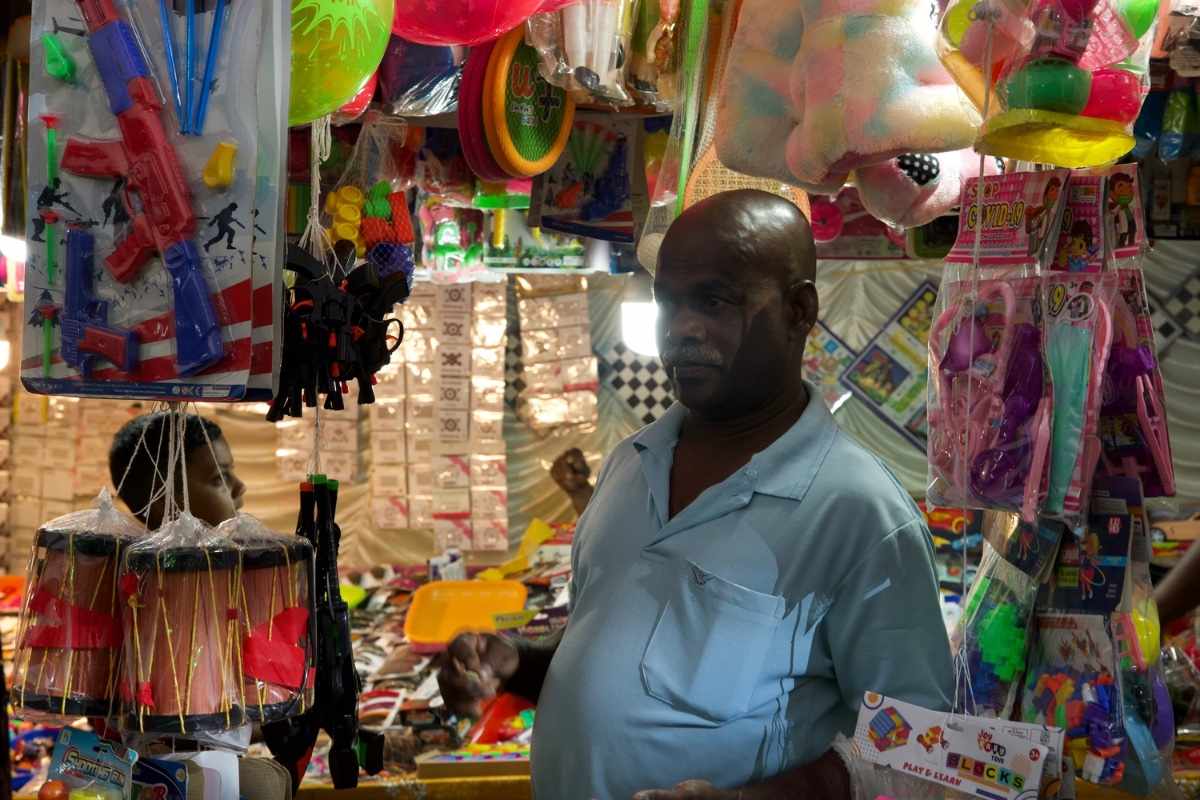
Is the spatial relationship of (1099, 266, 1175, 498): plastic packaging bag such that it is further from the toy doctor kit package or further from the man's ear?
the toy doctor kit package

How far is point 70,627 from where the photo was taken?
1514 millimetres

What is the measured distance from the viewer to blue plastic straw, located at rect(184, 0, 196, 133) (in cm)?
139

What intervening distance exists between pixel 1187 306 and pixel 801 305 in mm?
6311

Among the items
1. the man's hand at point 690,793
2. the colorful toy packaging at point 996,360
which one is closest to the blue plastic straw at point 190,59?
the man's hand at point 690,793

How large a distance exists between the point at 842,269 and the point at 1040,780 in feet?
21.2

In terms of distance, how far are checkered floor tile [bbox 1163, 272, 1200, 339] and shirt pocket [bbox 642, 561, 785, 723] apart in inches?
254

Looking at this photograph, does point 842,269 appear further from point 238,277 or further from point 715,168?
point 238,277

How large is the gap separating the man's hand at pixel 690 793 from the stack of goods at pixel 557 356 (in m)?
6.45

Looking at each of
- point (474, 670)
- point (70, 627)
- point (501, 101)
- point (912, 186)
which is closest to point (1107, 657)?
point (912, 186)

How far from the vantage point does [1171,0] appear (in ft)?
6.05

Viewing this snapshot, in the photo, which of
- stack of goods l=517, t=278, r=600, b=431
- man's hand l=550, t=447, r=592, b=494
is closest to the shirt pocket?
man's hand l=550, t=447, r=592, b=494

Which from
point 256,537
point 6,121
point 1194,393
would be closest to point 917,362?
point 1194,393

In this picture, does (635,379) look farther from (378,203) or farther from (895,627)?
(895,627)

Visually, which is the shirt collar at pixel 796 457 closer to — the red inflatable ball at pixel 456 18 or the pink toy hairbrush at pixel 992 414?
the pink toy hairbrush at pixel 992 414
